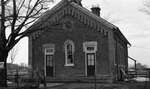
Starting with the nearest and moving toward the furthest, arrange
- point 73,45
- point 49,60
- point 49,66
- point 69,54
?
point 73,45
point 69,54
point 49,66
point 49,60

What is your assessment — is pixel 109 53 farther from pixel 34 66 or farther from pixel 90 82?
pixel 34 66

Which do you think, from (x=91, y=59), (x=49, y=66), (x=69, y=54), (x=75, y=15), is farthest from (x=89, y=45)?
(x=49, y=66)

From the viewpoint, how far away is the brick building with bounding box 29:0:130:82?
3091 centimetres

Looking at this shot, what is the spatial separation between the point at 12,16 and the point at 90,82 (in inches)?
402

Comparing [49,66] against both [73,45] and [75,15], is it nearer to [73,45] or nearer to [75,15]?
[73,45]

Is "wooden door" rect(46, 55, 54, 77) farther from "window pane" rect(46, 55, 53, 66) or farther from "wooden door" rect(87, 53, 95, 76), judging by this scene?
"wooden door" rect(87, 53, 95, 76)

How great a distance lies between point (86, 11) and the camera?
104ft

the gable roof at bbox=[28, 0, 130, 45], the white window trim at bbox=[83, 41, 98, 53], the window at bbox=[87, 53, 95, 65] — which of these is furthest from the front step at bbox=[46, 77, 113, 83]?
the gable roof at bbox=[28, 0, 130, 45]

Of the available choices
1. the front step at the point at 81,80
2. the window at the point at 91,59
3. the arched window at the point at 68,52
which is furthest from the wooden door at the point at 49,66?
the window at the point at 91,59

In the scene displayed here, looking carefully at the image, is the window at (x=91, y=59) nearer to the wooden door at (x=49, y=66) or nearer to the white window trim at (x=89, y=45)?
the white window trim at (x=89, y=45)

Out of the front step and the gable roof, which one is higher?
the gable roof

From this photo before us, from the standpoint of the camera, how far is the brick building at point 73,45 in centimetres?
3091

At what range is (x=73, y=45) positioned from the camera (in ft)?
106

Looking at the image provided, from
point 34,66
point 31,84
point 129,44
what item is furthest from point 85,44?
point 129,44
